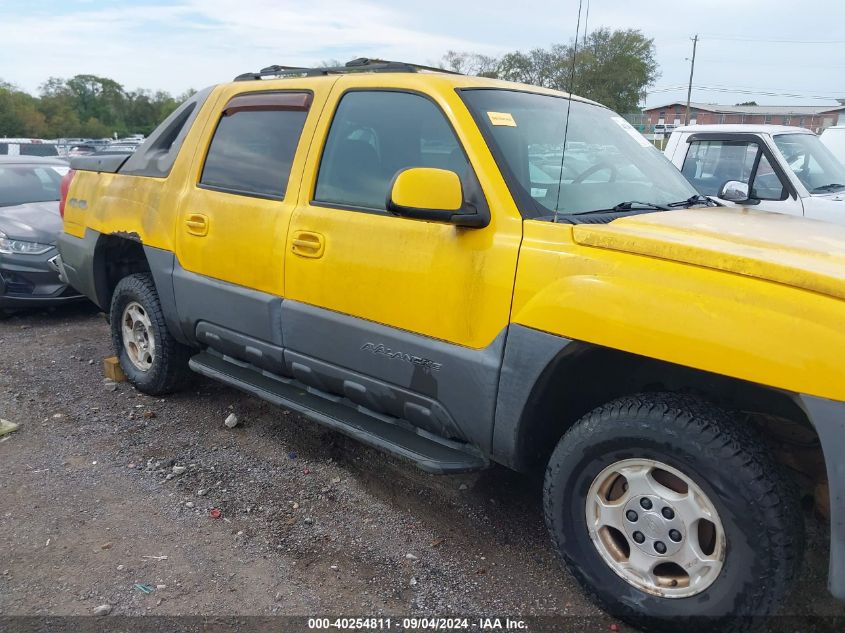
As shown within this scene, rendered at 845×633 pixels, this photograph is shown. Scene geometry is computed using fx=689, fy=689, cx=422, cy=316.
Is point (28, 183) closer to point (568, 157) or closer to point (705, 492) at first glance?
point (568, 157)

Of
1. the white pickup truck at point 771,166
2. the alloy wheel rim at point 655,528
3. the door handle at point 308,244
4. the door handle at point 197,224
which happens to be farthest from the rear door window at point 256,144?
the white pickup truck at point 771,166

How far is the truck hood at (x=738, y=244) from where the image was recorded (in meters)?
2.06

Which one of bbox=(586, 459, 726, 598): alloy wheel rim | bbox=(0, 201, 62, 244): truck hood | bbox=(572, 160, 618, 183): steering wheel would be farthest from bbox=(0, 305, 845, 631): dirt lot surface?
bbox=(0, 201, 62, 244): truck hood

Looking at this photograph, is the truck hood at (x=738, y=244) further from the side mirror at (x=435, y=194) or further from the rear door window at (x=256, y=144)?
the rear door window at (x=256, y=144)

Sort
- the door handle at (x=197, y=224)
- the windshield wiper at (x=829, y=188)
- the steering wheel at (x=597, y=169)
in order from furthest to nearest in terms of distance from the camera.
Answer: the windshield wiper at (x=829, y=188) < the door handle at (x=197, y=224) < the steering wheel at (x=597, y=169)

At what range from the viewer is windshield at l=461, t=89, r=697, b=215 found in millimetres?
2822

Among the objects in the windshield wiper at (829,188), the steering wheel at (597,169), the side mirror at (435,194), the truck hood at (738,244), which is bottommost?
the truck hood at (738,244)

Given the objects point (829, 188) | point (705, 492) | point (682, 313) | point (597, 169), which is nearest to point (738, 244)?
point (682, 313)

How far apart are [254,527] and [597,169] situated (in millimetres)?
2272

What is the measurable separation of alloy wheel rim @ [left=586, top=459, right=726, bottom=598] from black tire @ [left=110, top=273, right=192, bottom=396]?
118 inches

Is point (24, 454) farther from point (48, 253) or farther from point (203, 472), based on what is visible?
point (48, 253)

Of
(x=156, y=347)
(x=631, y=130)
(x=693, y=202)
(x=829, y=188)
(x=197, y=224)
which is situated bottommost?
(x=156, y=347)

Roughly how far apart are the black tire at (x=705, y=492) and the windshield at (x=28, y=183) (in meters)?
7.16

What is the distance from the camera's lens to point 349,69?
365 cm
